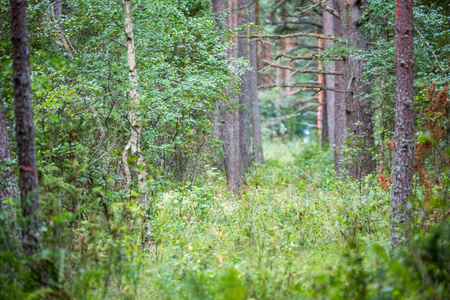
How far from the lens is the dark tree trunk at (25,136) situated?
476 centimetres

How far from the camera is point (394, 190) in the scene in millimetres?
6293

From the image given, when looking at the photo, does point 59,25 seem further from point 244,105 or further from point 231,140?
point 244,105

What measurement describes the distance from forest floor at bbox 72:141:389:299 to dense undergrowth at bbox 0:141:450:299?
2cm

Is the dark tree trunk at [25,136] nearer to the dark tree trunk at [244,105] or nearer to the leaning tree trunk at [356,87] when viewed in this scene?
the leaning tree trunk at [356,87]

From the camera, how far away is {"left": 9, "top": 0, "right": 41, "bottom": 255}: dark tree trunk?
4.76 meters

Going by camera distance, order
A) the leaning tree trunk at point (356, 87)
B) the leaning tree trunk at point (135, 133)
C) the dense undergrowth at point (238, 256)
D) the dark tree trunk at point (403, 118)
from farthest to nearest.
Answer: the leaning tree trunk at point (356, 87), the leaning tree trunk at point (135, 133), the dark tree trunk at point (403, 118), the dense undergrowth at point (238, 256)

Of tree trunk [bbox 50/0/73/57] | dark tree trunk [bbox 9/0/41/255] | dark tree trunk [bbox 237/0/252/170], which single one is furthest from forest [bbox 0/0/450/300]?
dark tree trunk [bbox 237/0/252/170]

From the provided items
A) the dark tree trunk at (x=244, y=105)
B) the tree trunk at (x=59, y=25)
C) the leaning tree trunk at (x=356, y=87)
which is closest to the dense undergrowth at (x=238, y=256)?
the leaning tree trunk at (x=356, y=87)

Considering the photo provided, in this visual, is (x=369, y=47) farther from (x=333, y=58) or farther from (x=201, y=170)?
(x=201, y=170)

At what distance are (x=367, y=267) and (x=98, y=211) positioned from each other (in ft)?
14.0

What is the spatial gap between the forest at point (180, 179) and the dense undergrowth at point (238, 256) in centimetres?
3

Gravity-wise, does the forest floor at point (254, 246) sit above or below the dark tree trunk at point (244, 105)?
below

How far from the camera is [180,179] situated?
472 inches

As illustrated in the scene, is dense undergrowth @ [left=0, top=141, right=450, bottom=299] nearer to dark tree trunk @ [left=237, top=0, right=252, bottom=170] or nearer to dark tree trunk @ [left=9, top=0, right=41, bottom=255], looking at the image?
dark tree trunk @ [left=9, top=0, right=41, bottom=255]
